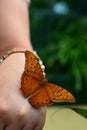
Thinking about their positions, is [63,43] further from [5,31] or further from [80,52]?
[5,31]

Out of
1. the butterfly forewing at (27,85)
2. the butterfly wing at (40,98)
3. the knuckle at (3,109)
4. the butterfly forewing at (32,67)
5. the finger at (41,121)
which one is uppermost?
the butterfly forewing at (32,67)

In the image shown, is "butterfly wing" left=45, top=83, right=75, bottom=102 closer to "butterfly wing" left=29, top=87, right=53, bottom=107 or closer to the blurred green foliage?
"butterfly wing" left=29, top=87, right=53, bottom=107

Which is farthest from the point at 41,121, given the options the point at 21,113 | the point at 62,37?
the point at 62,37

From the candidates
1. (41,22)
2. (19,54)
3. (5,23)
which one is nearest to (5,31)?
(5,23)

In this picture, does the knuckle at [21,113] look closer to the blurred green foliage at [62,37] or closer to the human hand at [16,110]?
the human hand at [16,110]

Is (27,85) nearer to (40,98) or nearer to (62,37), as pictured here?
(40,98)

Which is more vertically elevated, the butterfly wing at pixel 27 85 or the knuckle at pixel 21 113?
the butterfly wing at pixel 27 85

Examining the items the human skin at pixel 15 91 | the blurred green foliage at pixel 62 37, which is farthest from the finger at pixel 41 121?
the blurred green foliage at pixel 62 37
